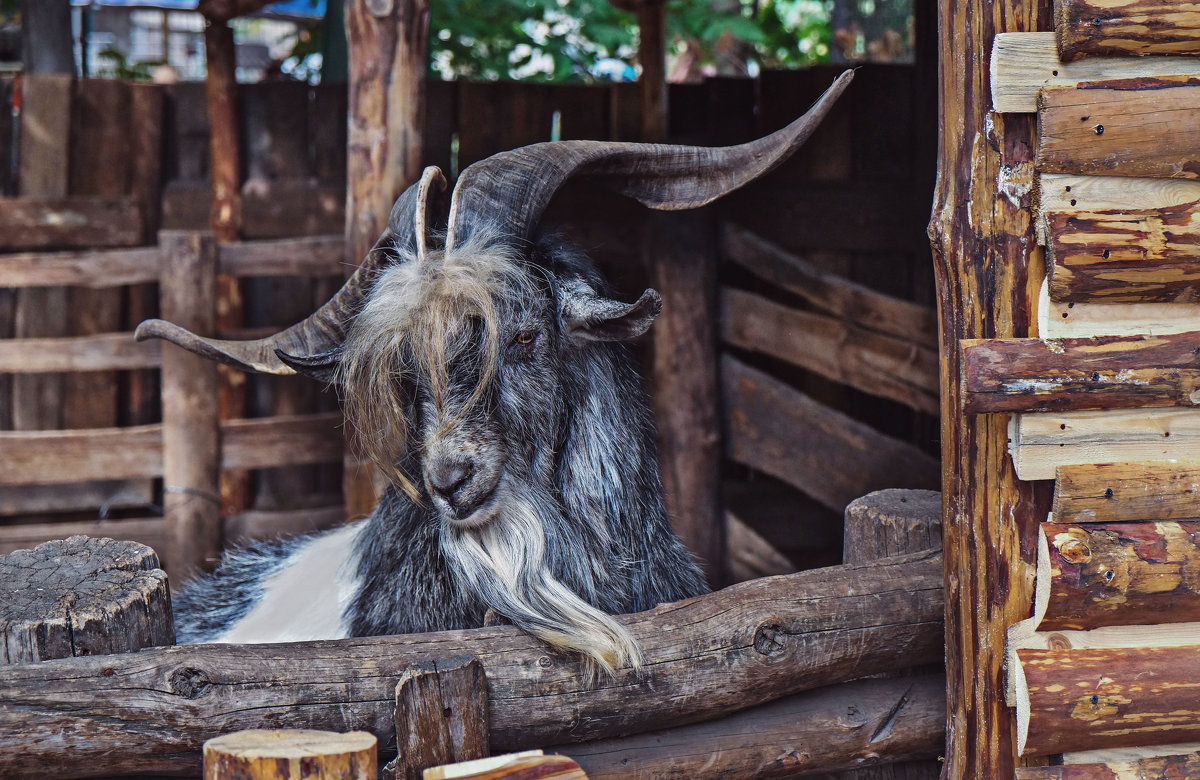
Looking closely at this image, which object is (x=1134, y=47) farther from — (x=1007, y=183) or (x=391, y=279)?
(x=391, y=279)

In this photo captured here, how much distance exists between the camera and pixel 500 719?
2502 millimetres

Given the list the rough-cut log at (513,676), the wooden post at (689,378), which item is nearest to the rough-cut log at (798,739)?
the rough-cut log at (513,676)

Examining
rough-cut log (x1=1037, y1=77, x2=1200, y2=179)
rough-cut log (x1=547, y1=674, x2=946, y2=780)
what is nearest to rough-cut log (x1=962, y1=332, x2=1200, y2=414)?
rough-cut log (x1=1037, y1=77, x2=1200, y2=179)

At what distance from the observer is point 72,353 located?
504 centimetres

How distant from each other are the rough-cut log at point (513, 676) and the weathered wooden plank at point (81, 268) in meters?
3.09

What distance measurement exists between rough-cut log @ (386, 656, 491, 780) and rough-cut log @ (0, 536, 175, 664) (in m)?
0.60

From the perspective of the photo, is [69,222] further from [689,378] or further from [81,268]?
[689,378]

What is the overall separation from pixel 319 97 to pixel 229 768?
4.03 meters

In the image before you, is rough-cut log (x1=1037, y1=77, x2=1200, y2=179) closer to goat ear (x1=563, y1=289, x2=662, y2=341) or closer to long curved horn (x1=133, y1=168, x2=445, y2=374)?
goat ear (x1=563, y1=289, x2=662, y2=341)

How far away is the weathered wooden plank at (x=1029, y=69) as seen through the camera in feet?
8.38

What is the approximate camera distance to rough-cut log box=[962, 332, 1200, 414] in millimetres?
2518

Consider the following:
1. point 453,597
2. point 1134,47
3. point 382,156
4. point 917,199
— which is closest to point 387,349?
point 453,597

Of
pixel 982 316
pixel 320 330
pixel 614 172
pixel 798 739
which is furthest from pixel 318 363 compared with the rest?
pixel 982 316

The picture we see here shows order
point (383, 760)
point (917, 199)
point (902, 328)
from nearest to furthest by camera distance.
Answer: point (383, 760)
point (902, 328)
point (917, 199)
